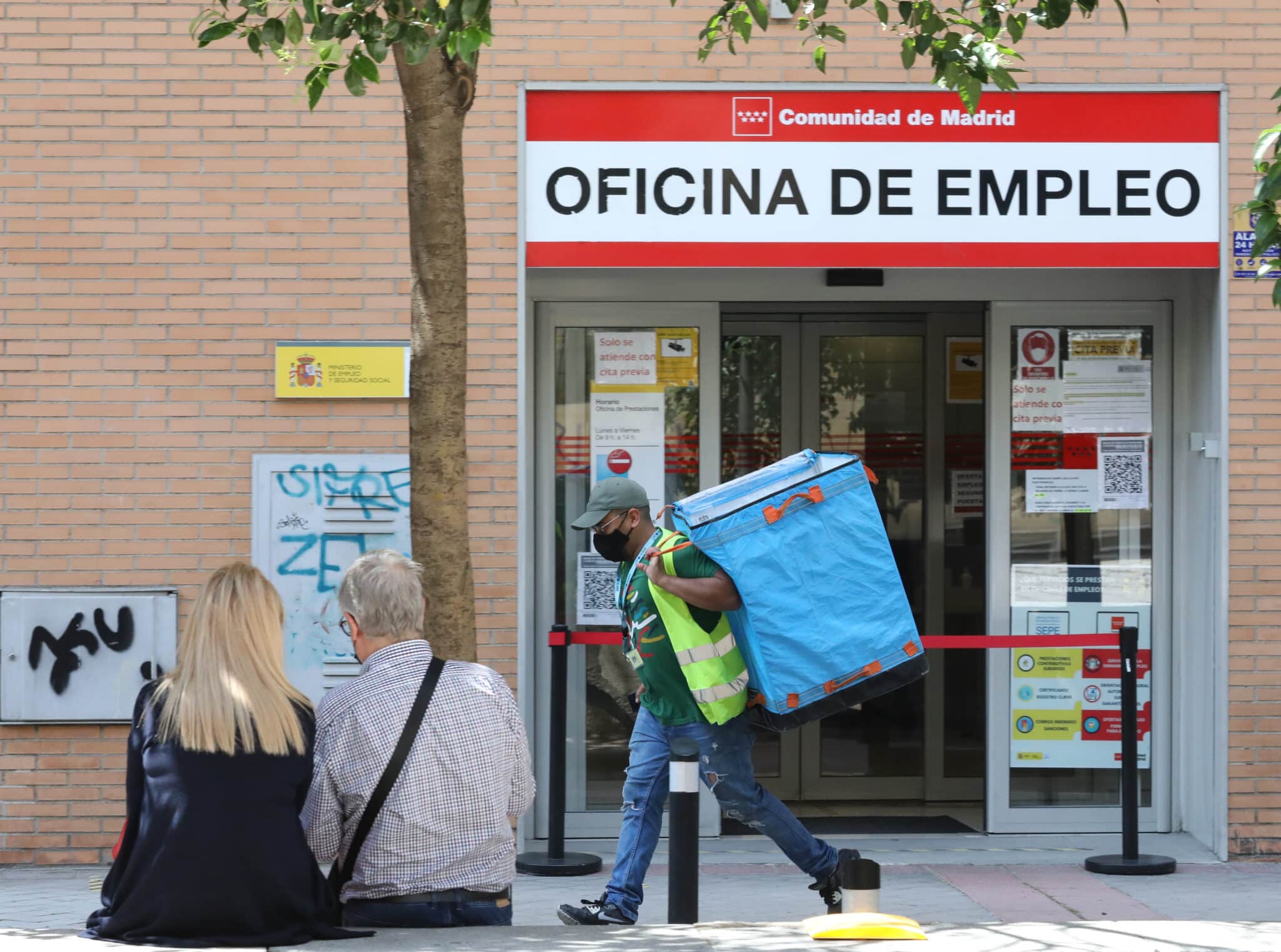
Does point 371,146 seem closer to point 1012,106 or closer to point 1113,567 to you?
point 1012,106

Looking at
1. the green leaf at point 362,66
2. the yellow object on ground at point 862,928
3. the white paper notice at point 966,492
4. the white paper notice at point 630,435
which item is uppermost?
the green leaf at point 362,66

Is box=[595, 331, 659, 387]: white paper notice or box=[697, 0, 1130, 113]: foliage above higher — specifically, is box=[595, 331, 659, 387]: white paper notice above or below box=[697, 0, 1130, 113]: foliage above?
below

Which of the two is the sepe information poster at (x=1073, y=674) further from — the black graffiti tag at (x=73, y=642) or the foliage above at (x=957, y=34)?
the black graffiti tag at (x=73, y=642)

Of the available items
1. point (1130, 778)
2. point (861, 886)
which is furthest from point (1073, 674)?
point (861, 886)

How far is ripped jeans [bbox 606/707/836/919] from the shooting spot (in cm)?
550

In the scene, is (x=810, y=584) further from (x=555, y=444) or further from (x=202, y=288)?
(x=202, y=288)

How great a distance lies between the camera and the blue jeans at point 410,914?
3.79 metres

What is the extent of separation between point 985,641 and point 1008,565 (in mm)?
1061

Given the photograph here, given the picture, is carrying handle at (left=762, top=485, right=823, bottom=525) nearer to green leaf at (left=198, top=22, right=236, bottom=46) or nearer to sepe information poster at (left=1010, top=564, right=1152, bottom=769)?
green leaf at (left=198, top=22, right=236, bottom=46)

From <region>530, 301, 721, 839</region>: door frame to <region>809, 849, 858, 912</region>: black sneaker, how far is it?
2235 millimetres

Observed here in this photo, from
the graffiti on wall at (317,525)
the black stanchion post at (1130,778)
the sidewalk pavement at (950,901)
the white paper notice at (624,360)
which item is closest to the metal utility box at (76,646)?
the graffiti on wall at (317,525)

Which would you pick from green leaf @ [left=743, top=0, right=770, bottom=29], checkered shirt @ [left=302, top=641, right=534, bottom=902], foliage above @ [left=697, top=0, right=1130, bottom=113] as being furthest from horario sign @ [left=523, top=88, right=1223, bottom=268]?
checkered shirt @ [left=302, top=641, right=534, bottom=902]

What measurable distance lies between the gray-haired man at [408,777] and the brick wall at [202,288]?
3414 millimetres

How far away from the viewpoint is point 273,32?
471 centimetres
